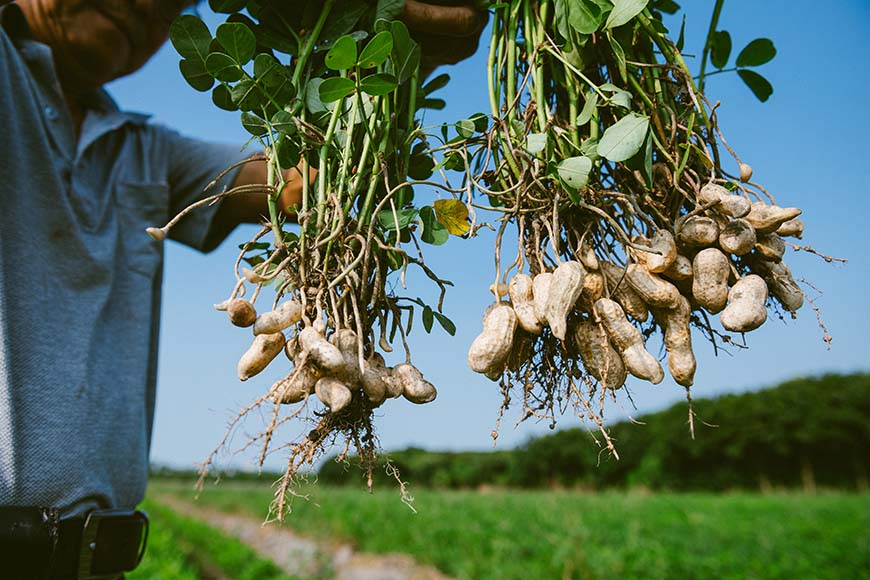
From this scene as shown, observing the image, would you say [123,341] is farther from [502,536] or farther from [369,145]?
[502,536]

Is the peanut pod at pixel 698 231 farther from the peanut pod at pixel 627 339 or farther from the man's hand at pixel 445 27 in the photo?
the man's hand at pixel 445 27

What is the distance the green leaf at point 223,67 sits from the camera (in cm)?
69

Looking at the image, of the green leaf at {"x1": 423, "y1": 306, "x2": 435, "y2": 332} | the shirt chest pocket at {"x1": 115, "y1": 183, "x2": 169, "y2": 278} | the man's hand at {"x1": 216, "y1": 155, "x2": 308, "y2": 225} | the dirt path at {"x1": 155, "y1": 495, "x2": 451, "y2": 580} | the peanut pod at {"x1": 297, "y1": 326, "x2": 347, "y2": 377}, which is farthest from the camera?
→ the dirt path at {"x1": 155, "y1": 495, "x2": 451, "y2": 580}

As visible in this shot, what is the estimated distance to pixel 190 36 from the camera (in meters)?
0.73

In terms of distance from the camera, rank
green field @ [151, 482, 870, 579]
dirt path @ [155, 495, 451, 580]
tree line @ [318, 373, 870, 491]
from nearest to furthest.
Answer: green field @ [151, 482, 870, 579]
dirt path @ [155, 495, 451, 580]
tree line @ [318, 373, 870, 491]

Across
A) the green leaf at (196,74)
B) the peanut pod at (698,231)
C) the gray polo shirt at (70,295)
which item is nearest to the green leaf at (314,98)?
the green leaf at (196,74)

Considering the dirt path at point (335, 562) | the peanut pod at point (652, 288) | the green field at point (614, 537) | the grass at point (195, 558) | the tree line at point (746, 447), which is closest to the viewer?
the peanut pod at point (652, 288)

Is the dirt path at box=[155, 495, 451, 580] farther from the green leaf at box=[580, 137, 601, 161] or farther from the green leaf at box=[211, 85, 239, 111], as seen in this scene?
the green leaf at box=[580, 137, 601, 161]

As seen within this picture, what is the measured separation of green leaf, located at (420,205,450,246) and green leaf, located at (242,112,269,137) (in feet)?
0.69

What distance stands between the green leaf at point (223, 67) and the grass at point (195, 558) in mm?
3789

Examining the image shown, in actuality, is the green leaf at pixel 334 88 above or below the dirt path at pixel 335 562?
above

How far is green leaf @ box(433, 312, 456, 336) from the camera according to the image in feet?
2.58

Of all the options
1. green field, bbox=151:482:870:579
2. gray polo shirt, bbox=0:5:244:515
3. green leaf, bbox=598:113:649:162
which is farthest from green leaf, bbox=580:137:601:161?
green field, bbox=151:482:870:579

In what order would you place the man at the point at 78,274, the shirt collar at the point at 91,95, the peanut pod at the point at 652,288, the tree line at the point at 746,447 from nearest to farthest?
the peanut pod at the point at 652,288
the man at the point at 78,274
the shirt collar at the point at 91,95
the tree line at the point at 746,447
